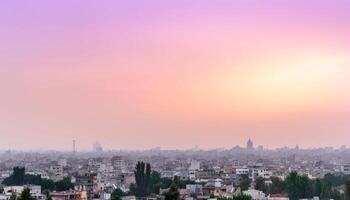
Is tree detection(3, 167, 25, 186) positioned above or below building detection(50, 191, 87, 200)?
above

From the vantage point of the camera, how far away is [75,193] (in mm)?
39031

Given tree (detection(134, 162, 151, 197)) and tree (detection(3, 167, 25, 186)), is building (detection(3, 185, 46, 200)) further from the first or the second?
tree (detection(134, 162, 151, 197))

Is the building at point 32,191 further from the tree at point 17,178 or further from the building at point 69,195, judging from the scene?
the tree at point 17,178

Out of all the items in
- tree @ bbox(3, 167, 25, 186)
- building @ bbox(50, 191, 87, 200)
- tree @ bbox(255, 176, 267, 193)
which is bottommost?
building @ bbox(50, 191, 87, 200)

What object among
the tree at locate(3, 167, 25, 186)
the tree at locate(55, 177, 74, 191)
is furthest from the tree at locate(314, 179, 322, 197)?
the tree at locate(3, 167, 25, 186)

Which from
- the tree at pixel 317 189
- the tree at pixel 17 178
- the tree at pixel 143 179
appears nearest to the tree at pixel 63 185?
the tree at pixel 17 178

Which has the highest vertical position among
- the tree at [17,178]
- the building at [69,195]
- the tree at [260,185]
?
the tree at [17,178]

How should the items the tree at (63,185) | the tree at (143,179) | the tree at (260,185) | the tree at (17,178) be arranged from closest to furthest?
the tree at (63,185), the tree at (143,179), the tree at (260,185), the tree at (17,178)

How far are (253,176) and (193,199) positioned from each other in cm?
1900

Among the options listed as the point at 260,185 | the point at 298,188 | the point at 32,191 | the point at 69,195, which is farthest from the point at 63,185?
the point at 298,188

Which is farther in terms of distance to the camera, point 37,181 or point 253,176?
point 253,176

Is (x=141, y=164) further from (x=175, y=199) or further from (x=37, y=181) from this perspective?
(x=175, y=199)

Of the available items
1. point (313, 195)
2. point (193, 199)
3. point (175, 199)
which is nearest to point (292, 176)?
point (313, 195)

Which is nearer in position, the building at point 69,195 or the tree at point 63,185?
the building at point 69,195
